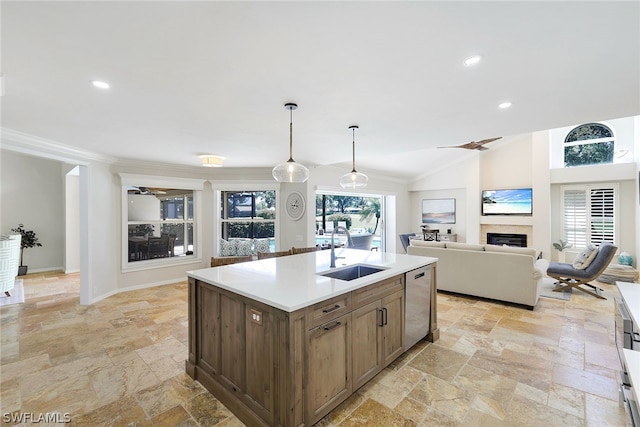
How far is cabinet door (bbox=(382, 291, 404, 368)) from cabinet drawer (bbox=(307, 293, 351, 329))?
504 mm

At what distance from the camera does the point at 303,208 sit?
5.52 meters

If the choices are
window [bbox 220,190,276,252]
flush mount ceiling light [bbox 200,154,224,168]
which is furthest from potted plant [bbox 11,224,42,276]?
flush mount ceiling light [bbox 200,154,224,168]

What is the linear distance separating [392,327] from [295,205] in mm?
3585

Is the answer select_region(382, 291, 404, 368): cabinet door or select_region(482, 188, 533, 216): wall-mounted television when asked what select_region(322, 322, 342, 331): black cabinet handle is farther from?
select_region(482, 188, 533, 216): wall-mounted television

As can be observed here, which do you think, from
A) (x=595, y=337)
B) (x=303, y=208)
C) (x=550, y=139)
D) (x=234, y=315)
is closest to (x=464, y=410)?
(x=234, y=315)

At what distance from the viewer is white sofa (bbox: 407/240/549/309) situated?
3887mm

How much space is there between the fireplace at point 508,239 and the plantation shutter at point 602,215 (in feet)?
4.32

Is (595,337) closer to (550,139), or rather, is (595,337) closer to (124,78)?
(124,78)

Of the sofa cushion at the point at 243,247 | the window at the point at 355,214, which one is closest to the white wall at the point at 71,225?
the sofa cushion at the point at 243,247

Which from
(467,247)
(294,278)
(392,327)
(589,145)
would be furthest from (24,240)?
(589,145)

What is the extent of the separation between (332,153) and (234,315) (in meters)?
3.06

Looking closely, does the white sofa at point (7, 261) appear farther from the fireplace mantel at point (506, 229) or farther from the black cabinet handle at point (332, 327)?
the fireplace mantel at point (506, 229)

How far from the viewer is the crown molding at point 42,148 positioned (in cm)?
313

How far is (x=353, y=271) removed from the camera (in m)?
2.84
